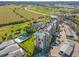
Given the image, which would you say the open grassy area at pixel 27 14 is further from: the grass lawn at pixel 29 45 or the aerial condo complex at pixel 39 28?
the grass lawn at pixel 29 45

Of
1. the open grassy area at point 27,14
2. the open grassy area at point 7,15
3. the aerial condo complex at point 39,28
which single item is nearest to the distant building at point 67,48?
the aerial condo complex at point 39,28

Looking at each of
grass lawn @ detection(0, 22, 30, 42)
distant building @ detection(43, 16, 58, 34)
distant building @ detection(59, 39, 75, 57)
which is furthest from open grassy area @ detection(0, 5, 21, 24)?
distant building @ detection(59, 39, 75, 57)

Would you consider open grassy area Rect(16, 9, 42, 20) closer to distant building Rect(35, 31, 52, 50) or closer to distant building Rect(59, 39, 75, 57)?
distant building Rect(35, 31, 52, 50)

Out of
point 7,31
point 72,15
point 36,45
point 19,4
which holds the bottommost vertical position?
point 36,45

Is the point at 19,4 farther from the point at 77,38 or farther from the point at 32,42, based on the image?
the point at 77,38

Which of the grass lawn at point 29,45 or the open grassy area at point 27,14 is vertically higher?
the open grassy area at point 27,14

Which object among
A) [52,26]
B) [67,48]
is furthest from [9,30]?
[67,48]

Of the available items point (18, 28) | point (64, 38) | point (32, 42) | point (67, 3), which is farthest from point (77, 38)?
point (18, 28)
